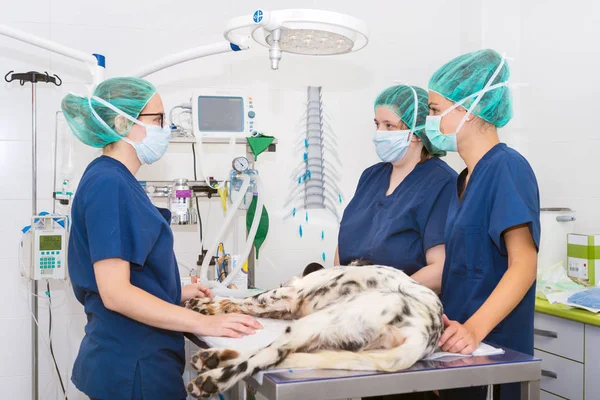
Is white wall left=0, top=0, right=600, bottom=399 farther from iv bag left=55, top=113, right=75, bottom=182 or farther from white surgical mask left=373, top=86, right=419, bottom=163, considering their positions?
white surgical mask left=373, top=86, right=419, bottom=163

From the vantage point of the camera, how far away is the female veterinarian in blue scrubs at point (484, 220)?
1.44 meters

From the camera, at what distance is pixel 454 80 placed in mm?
1712

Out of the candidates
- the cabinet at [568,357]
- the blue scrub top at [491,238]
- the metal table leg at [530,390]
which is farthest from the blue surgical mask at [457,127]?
the cabinet at [568,357]

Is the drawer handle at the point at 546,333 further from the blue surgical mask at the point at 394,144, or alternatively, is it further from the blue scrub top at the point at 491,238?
the blue surgical mask at the point at 394,144

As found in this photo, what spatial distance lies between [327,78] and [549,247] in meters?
1.37

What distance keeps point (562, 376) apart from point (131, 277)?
166 cm

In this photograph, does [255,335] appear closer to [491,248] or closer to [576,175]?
[491,248]

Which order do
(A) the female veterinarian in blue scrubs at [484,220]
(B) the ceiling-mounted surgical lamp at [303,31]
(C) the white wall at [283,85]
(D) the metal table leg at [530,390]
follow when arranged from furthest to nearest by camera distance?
(C) the white wall at [283,85] < (B) the ceiling-mounted surgical lamp at [303,31] < (A) the female veterinarian in blue scrubs at [484,220] < (D) the metal table leg at [530,390]

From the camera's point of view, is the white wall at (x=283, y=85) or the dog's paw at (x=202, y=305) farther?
the white wall at (x=283, y=85)

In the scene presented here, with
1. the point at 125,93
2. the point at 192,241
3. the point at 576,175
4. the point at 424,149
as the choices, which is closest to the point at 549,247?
the point at 576,175

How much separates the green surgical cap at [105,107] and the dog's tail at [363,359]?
851mm

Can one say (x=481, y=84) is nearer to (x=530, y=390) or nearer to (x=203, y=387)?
(x=530, y=390)

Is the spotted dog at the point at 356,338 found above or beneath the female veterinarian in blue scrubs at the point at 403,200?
beneath

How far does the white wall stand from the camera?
109 inches
